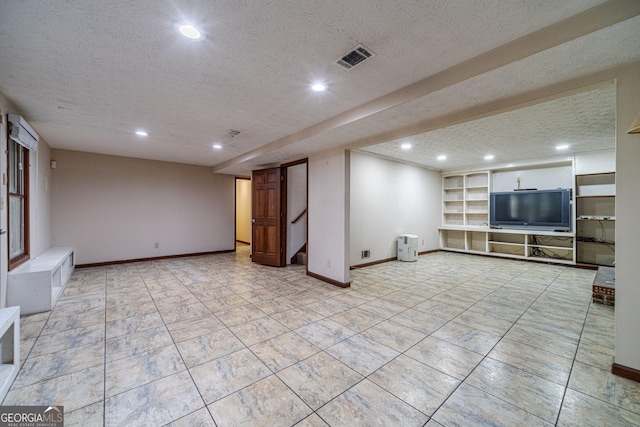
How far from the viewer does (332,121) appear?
10.5 feet

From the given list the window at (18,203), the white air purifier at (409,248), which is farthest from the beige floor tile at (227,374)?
the white air purifier at (409,248)

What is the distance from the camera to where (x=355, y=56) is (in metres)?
1.95

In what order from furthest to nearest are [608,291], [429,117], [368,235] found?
[368,235], [608,291], [429,117]

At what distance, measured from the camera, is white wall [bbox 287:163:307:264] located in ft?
18.5

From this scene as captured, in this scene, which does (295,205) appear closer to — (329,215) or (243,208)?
(329,215)

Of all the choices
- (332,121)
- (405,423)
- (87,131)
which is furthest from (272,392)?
(87,131)

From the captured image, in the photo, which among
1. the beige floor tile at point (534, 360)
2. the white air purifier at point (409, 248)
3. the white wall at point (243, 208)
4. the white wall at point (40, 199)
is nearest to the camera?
the beige floor tile at point (534, 360)

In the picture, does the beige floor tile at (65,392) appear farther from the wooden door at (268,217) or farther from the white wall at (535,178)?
the white wall at (535,178)

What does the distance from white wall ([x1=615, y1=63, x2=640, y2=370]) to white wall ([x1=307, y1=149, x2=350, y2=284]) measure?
2.84 meters

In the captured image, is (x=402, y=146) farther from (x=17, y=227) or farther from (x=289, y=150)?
(x=17, y=227)

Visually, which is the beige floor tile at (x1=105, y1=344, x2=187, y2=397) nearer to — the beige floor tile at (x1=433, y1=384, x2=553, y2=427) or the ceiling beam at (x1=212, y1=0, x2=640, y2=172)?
the beige floor tile at (x1=433, y1=384, x2=553, y2=427)

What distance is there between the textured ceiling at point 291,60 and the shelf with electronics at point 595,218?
252 centimetres

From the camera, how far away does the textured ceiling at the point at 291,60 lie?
152 centimetres

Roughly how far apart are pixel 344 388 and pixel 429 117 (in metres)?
2.73
